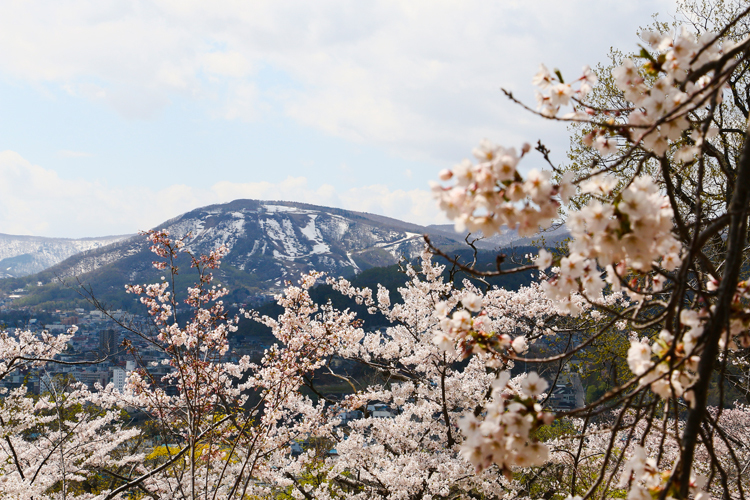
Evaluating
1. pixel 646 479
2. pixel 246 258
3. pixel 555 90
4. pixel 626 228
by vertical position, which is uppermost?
pixel 246 258

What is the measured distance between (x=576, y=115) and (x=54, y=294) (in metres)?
148

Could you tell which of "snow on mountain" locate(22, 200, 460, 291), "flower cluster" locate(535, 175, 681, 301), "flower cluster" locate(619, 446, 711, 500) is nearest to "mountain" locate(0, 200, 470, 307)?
"snow on mountain" locate(22, 200, 460, 291)

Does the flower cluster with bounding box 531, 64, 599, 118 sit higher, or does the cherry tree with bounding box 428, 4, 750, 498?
the flower cluster with bounding box 531, 64, 599, 118

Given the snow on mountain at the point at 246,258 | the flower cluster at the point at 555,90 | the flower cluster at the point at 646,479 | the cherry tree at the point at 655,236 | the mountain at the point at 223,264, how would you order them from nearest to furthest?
the cherry tree at the point at 655,236 → the flower cluster at the point at 646,479 → the flower cluster at the point at 555,90 → the mountain at the point at 223,264 → the snow on mountain at the point at 246,258

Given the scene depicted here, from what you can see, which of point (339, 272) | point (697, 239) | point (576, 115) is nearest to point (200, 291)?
point (576, 115)

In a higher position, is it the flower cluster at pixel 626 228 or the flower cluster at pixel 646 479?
the flower cluster at pixel 626 228

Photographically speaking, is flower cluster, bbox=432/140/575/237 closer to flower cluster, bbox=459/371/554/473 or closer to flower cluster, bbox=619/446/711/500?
flower cluster, bbox=459/371/554/473

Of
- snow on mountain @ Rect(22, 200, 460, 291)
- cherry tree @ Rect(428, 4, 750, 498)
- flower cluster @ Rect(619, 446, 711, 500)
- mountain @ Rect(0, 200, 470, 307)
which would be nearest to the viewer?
cherry tree @ Rect(428, 4, 750, 498)

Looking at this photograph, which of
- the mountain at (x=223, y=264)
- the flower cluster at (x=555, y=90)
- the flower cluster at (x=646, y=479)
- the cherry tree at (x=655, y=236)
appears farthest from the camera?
the mountain at (x=223, y=264)

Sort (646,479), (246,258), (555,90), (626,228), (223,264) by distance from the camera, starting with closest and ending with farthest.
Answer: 1. (626,228)
2. (646,479)
3. (555,90)
4. (223,264)
5. (246,258)

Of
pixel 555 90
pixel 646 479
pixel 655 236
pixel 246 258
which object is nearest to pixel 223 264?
pixel 246 258

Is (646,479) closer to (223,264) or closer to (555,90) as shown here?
(555,90)

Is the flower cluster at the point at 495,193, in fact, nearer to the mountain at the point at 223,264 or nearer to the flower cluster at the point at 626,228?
the flower cluster at the point at 626,228

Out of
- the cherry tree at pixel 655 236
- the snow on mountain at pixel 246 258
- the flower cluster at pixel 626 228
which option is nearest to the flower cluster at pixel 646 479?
the cherry tree at pixel 655 236
